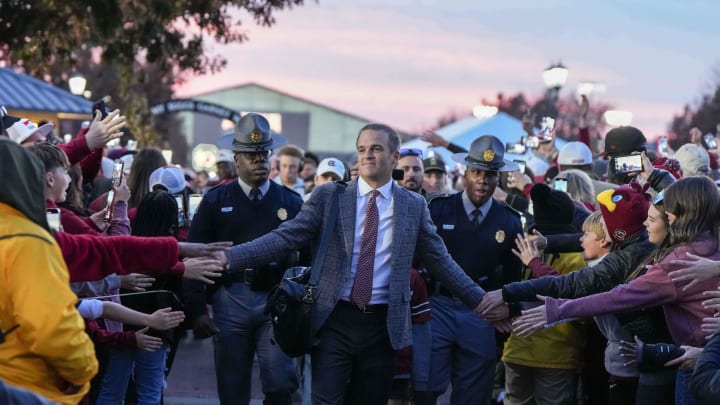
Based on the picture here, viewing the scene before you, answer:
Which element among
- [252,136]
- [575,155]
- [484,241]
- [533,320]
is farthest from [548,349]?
[575,155]

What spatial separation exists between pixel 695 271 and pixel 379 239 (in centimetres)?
206

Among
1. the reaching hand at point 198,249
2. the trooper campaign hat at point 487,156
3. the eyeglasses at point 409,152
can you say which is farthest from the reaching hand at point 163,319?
the eyeglasses at point 409,152

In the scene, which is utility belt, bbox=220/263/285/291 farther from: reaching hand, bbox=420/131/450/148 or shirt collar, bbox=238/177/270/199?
reaching hand, bbox=420/131/450/148

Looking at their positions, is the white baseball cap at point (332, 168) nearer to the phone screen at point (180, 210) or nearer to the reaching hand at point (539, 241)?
the phone screen at point (180, 210)

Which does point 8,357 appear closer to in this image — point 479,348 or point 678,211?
point 678,211

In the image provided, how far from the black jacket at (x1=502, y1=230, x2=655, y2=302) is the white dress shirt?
3.35 feet

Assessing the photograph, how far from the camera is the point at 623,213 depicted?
320 inches

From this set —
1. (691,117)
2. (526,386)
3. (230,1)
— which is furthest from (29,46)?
(691,117)

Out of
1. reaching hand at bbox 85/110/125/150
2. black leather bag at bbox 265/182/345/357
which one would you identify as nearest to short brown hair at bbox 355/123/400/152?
black leather bag at bbox 265/182/345/357

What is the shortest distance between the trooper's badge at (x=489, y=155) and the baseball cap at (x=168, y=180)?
2.39 meters

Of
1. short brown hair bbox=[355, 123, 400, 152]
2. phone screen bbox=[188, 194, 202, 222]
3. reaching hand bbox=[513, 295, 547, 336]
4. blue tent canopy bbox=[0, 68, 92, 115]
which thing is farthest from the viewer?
blue tent canopy bbox=[0, 68, 92, 115]

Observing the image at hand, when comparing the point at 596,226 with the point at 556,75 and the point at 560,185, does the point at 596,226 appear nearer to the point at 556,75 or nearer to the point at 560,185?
the point at 560,185

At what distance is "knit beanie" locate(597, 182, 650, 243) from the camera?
814 centimetres

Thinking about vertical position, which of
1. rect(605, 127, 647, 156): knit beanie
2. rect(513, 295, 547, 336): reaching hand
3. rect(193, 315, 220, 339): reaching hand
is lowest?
rect(193, 315, 220, 339): reaching hand
